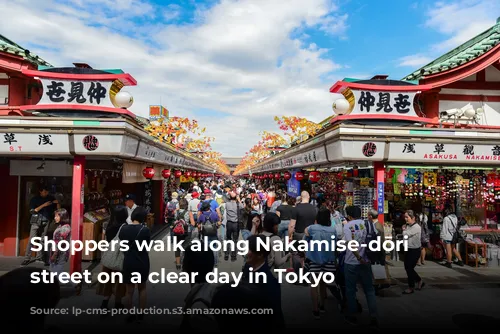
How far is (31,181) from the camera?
1074 cm

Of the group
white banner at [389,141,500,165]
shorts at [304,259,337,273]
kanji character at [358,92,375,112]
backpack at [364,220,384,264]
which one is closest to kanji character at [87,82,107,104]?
shorts at [304,259,337,273]

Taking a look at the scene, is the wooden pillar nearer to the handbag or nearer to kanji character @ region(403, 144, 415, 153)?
the handbag

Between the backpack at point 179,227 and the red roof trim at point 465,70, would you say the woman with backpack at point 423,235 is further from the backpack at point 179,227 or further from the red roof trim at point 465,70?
the backpack at point 179,227

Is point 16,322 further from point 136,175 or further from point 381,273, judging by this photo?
point 136,175

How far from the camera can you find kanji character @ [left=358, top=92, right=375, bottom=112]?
9195mm

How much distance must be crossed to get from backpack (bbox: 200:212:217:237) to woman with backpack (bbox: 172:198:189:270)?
3.32 ft

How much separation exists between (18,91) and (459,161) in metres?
14.3

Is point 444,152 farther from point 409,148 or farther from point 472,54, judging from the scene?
point 472,54

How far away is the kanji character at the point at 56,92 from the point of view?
8.53m

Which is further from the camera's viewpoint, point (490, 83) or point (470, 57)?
point (490, 83)

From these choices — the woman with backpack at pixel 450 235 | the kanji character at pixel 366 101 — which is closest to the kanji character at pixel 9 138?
the kanji character at pixel 366 101

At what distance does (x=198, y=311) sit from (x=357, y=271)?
3.36 metres

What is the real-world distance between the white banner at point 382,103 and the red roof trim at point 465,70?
1.81 m

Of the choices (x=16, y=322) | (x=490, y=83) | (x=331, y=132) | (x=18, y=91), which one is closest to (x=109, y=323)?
(x=16, y=322)
